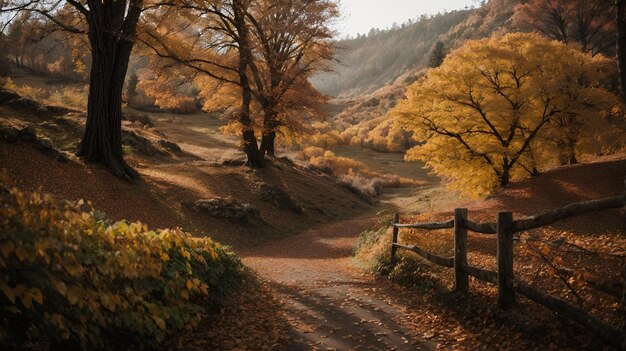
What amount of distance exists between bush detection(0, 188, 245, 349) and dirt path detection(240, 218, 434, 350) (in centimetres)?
185

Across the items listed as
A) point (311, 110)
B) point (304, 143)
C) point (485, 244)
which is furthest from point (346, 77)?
point (485, 244)

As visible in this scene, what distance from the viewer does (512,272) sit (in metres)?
5.36

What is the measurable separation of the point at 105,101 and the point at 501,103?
51.3 feet

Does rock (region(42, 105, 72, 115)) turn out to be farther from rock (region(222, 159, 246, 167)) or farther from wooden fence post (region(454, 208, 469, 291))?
wooden fence post (region(454, 208, 469, 291))

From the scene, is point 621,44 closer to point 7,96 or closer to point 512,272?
point 512,272

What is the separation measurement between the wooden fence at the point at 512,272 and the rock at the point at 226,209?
31.9 feet

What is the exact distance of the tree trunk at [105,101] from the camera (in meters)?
14.2

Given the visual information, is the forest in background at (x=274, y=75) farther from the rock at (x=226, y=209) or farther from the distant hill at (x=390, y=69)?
the rock at (x=226, y=209)

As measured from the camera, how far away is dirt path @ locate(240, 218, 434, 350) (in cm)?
545

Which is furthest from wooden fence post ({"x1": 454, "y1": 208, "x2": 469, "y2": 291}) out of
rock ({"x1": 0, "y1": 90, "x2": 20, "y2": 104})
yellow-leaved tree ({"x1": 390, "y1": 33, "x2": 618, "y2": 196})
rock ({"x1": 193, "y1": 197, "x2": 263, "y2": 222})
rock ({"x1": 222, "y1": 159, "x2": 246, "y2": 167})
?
rock ({"x1": 0, "y1": 90, "x2": 20, "y2": 104})

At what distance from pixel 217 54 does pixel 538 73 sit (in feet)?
52.4

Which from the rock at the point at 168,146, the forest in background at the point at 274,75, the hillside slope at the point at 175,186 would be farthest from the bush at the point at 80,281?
the rock at the point at 168,146

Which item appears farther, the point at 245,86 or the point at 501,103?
the point at 245,86

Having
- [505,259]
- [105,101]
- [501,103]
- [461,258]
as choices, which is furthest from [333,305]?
[501,103]
